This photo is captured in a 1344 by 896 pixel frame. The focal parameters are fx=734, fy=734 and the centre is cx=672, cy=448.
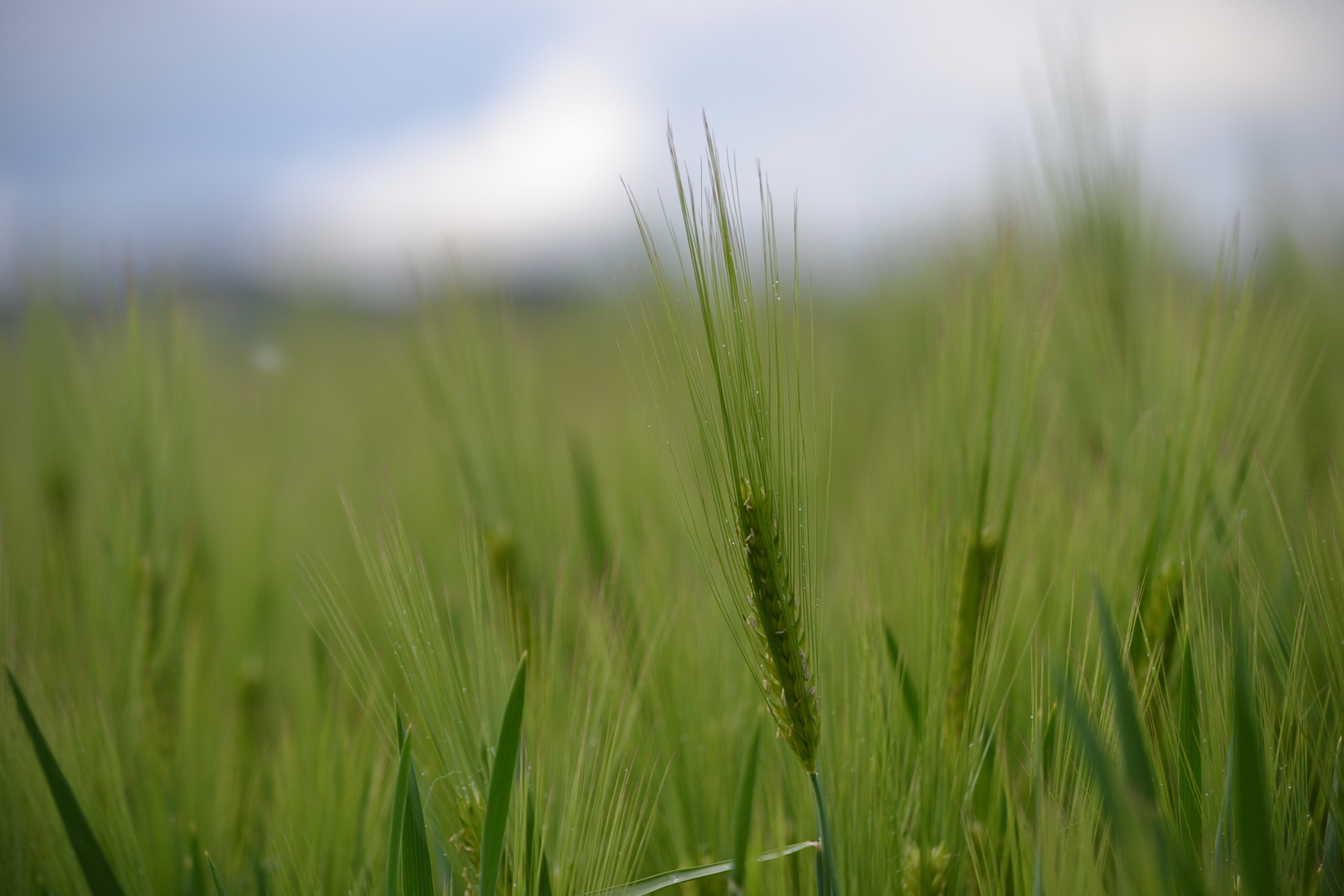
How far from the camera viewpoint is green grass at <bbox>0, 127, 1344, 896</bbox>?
409mm

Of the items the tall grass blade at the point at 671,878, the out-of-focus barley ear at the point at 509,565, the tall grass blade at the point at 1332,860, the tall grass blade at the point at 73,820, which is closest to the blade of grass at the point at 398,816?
Result: the tall grass blade at the point at 671,878

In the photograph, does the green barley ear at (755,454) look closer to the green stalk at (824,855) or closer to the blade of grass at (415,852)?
the green stalk at (824,855)

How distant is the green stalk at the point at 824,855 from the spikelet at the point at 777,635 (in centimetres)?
1

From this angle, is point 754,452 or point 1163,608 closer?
point 754,452

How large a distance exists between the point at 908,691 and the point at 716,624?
15cm

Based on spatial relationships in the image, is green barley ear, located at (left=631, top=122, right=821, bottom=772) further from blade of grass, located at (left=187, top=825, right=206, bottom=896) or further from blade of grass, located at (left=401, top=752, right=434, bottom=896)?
blade of grass, located at (left=187, top=825, right=206, bottom=896)

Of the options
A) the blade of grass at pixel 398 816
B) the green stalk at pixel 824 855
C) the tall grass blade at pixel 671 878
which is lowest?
the tall grass blade at pixel 671 878

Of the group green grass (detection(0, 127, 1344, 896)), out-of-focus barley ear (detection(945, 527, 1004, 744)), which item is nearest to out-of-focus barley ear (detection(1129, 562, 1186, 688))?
green grass (detection(0, 127, 1344, 896))

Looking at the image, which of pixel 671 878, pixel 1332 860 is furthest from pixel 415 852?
pixel 1332 860

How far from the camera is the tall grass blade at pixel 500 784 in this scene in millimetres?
364

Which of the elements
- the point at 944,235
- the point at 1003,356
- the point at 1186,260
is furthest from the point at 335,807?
the point at 1186,260

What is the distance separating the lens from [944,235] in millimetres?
1596

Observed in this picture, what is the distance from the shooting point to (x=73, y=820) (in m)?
0.46

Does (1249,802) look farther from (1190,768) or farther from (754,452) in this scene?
(754,452)
